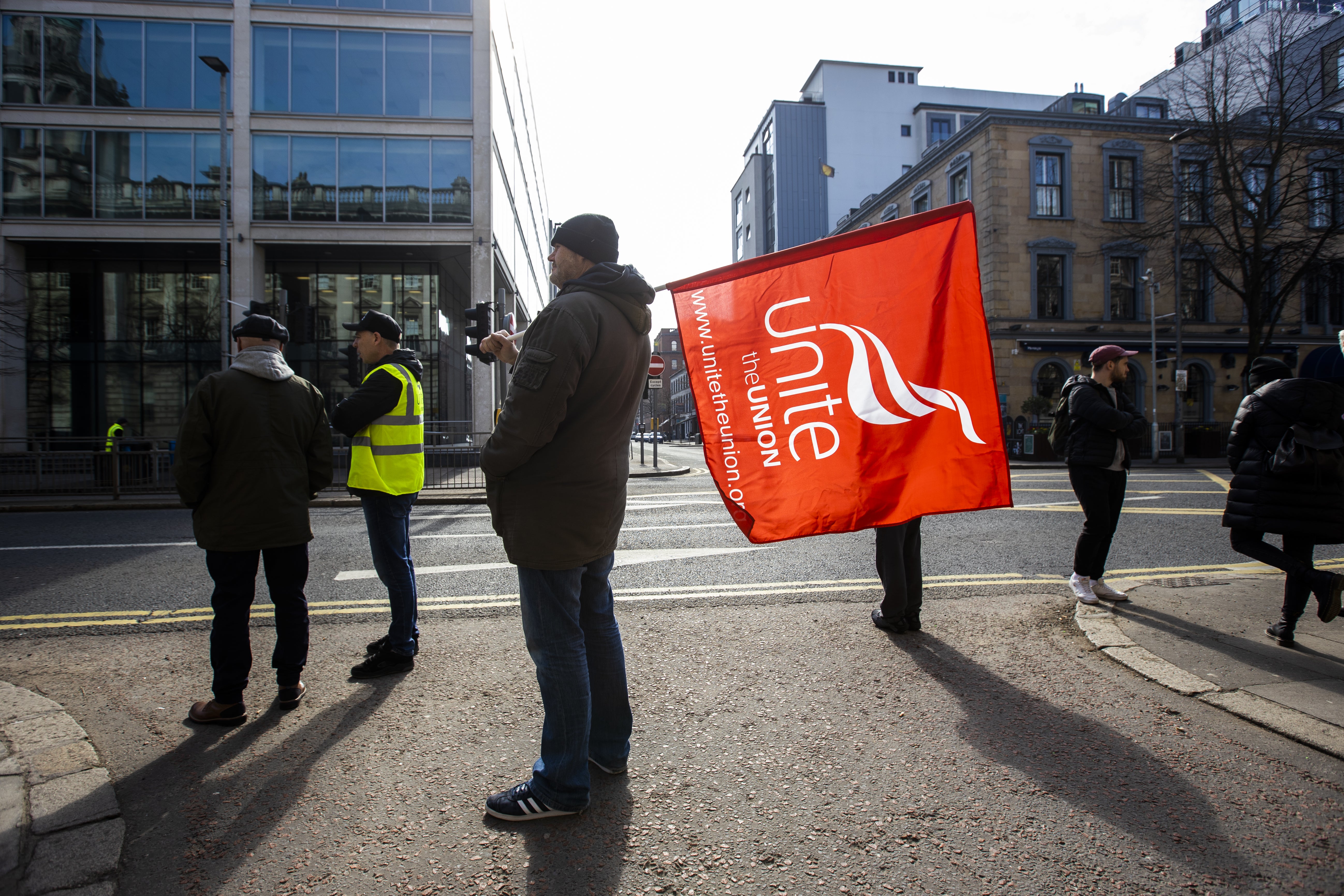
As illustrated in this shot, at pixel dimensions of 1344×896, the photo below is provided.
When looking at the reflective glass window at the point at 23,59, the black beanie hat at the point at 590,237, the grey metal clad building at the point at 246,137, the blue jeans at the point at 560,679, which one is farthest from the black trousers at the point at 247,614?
the reflective glass window at the point at 23,59

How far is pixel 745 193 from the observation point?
7206 centimetres

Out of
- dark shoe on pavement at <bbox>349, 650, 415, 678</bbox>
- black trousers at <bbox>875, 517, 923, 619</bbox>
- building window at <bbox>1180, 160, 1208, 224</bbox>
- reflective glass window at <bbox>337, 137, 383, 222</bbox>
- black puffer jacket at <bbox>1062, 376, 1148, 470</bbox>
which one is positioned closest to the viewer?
dark shoe on pavement at <bbox>349, 650, 415, 678</bbox>

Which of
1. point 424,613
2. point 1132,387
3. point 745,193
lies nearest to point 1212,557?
point 424,613

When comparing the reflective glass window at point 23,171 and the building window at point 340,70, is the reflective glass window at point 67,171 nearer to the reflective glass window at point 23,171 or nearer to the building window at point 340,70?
the reflective glass window at point 23,171

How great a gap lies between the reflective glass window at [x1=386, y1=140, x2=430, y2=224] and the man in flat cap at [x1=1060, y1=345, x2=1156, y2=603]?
23.7 m

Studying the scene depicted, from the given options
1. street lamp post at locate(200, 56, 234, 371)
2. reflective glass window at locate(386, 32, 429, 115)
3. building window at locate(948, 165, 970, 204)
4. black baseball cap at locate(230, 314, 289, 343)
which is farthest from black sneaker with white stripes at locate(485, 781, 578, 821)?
building window at locate(948, 165, 970, 204)

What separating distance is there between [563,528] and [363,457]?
6.54 ft

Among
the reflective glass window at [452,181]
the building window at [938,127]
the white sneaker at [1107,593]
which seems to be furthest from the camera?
the building window at [938,127]

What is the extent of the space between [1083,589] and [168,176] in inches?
1132

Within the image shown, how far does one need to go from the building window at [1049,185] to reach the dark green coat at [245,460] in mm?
34409

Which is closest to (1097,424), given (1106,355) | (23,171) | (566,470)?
(1106,355)

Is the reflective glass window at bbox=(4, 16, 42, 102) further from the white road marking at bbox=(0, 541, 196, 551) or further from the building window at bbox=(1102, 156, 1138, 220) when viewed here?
the building window at bbox=(1102, 156, 1138, 220)

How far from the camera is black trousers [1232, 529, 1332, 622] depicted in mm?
4188

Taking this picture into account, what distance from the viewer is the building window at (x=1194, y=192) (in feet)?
90.2
